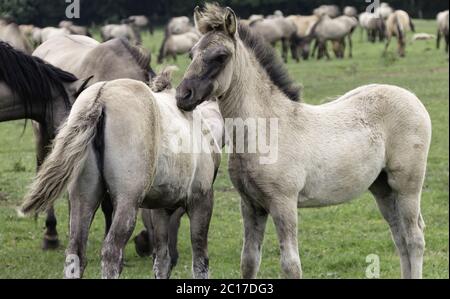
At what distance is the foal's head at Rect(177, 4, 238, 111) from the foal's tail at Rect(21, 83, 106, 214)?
2.05 feet

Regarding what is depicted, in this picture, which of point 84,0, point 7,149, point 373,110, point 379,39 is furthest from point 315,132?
point 379,39

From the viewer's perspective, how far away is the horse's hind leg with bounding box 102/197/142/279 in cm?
485

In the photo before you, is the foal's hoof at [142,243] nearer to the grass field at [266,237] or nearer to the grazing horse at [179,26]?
the grass field at [266,237]

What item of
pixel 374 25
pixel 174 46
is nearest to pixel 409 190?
pixel 174 46

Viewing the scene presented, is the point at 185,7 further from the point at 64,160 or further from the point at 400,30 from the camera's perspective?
the point at 64,160

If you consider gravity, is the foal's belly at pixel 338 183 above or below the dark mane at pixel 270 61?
below

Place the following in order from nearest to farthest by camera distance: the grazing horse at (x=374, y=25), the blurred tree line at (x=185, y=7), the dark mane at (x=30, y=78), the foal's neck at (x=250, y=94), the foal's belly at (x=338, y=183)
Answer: the foal's neck at (x=250, y=94) → the foal's belly at (x=338, y=183) → the dark mane at (x=30, y=78) → the grazing horse at (x=374, y=25) → the blurred tree line at (x=185, y=7)

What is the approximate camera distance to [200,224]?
577 centimetres

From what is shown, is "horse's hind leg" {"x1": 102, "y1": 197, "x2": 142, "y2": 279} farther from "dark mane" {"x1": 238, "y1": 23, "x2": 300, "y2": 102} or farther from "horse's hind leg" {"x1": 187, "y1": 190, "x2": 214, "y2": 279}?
"dark mane" {"x1": 238, "y1": 23, "x2": 300, "y2": 102}

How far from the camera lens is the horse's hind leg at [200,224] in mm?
5715

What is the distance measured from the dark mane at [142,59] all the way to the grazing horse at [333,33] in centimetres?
2279

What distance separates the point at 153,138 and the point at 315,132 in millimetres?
1243

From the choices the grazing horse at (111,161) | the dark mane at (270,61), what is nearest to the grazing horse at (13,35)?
the dark mane at (270,61)
